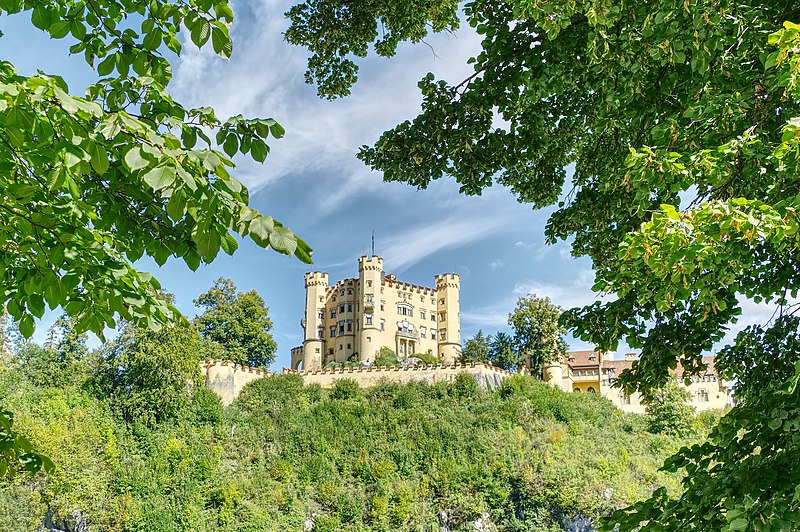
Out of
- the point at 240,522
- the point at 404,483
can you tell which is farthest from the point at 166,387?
the point at 404,483

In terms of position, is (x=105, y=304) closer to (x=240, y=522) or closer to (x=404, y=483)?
(x=240, y=522)

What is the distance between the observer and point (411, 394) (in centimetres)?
3788

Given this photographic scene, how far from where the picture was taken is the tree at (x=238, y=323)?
48.8 metres

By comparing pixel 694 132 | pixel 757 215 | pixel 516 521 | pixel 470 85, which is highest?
pixel 470 85

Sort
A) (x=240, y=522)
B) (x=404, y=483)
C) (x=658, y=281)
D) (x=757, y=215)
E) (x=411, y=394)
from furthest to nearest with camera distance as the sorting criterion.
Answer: (x=411, y=394) → (x=404, y=483) → (x=240, y=522) → (x=658, y=281) → (x=757, y=215)

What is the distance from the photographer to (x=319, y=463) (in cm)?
3209

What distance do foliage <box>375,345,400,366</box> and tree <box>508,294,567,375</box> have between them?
880cm

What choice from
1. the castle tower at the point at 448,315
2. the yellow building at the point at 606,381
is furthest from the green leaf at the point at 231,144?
the castle tower at the point at 448,315

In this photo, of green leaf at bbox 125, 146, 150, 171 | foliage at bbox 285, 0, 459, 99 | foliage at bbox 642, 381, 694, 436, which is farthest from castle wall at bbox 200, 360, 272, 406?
green leaf at bbox 125, 146, 150, 171

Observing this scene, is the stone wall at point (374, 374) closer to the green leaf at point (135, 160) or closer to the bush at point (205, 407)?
the bush at point (205, 407)

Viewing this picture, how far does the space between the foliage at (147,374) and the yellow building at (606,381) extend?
81.5 feet

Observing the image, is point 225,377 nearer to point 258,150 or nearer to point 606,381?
point 606,381

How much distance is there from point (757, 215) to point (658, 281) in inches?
34.6

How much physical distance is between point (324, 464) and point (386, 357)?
18.7 m
